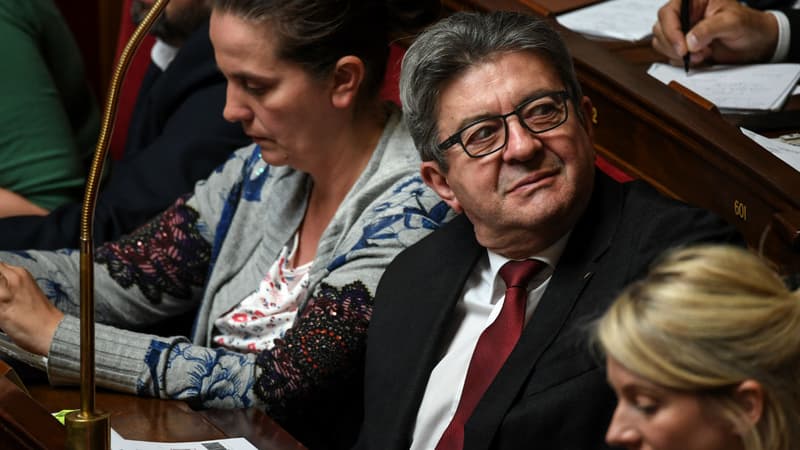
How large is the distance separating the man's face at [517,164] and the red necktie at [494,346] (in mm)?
36

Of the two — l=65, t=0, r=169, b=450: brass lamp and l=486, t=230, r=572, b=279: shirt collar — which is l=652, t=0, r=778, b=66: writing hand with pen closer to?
l=486, t=230, r=572, b=279: shirt collar

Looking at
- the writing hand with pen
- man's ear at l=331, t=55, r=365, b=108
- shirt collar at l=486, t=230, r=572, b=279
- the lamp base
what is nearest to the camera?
the lamp base

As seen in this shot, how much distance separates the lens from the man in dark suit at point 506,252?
1.48 metres

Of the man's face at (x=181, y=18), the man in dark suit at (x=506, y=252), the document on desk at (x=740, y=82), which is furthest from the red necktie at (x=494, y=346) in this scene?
the man's face at (x=181, y=18)

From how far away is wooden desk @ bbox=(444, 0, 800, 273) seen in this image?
167cm

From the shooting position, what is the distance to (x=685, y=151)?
6.24ft

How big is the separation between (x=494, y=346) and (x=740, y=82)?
2.66ft

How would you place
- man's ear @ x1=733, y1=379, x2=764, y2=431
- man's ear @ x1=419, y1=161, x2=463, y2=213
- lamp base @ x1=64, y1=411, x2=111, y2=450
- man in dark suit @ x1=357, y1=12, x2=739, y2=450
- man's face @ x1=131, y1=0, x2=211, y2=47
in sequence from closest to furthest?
man's ear @ x1=733, y1=379, x2=764, y2=431 → lamp base @ x1=64, y1=411, x2=111, y2=450 → man in dark suit @ x1=357, y1=12, x2=739, y2=450 → man's ear @ x1=419, y1=161, x2=463, y2=213 → man's face @ x1=131, y1=0, x2=211, y2=47

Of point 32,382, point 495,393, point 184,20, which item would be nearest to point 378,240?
point 495,393

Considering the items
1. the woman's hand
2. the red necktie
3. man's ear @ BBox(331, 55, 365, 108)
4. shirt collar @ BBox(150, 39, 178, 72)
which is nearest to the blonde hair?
the red necktie

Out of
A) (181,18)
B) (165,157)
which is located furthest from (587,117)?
(181,18)

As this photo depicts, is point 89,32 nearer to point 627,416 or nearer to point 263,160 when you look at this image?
point 263,160

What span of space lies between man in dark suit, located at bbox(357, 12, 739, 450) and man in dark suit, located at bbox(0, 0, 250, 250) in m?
0.87

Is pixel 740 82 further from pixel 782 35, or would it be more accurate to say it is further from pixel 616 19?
pixel 616 19
